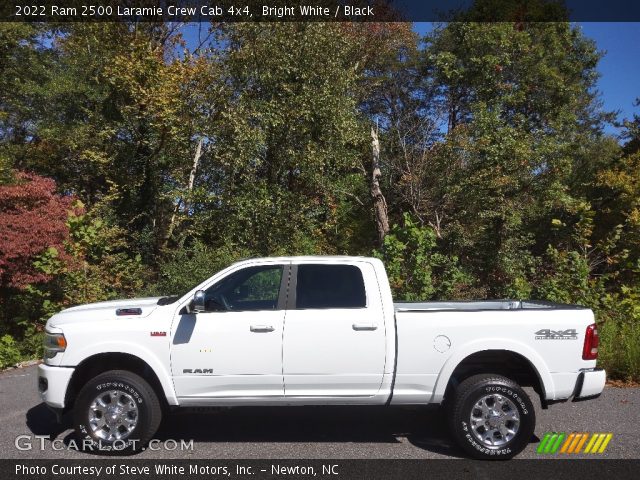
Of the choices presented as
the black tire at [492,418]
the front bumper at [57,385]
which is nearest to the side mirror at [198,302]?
the front bumper at [57,385]

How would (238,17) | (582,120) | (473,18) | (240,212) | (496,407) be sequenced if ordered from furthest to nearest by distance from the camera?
(582,120) → (473,18) → (238,17) → (240,212) → (496,407)

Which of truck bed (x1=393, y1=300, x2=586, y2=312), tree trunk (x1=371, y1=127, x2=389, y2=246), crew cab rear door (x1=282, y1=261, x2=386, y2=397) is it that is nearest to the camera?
crew cab rear door (x1=282, y1=261, x2=386, y2=397)

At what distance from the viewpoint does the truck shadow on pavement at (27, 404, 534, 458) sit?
5777 millimetres

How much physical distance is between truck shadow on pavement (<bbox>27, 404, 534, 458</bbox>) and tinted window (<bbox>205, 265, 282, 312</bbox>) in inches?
40.3

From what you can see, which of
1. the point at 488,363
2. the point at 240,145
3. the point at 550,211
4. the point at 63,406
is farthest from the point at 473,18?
the point at 63,406

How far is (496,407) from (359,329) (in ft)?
4.68

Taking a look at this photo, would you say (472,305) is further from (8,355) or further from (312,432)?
(8,355)

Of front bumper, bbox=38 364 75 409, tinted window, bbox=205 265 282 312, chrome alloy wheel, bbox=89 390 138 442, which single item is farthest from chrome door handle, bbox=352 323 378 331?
front bumper, bbox=38 364 75 409

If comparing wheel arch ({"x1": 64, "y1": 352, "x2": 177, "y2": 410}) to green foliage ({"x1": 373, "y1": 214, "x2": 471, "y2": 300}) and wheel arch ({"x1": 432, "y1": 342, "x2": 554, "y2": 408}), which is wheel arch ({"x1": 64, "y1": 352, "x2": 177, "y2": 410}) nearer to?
wheel arch ({"x1": 432, "y1": 342, "x2": 554, "y2": 408})

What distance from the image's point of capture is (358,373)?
5305 millimetres

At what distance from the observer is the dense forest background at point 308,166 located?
38.2 ft

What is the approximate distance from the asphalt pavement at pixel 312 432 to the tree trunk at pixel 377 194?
14584 mm

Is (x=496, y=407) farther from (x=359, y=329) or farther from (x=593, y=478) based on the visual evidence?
(x=359, y=329)

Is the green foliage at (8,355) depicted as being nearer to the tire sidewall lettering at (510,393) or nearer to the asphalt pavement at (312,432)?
the asphalt pavement at (312,432)
